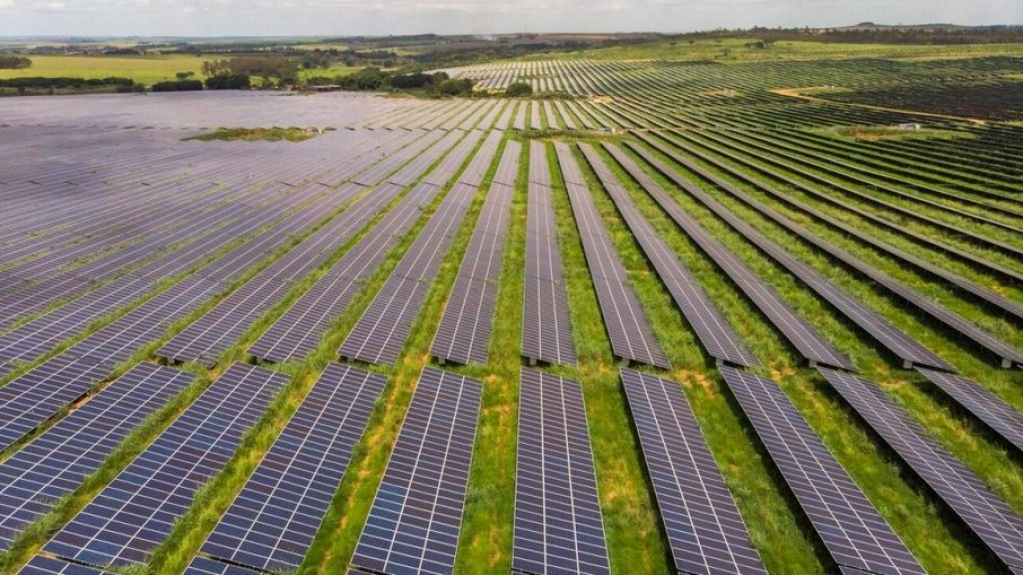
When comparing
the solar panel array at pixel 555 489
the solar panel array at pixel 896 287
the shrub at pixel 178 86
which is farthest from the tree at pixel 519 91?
the solar panel array at pixel 555 489

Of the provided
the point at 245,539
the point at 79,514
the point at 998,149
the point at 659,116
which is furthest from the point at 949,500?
the point at 659,116

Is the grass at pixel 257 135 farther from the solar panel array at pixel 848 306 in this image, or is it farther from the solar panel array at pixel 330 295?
the solar panel array at pixel 848 306

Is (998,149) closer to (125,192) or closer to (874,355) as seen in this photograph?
(874,355)

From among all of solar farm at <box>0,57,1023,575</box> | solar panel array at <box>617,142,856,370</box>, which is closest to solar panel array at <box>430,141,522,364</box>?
solar farm at <box>0,57,1023,575</box>

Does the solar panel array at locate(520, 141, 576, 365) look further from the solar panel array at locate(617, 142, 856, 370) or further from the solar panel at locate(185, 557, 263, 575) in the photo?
the solar panel at locate(185, 557, 263, 575)

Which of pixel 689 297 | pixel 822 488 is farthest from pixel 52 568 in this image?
pixel 689 297
